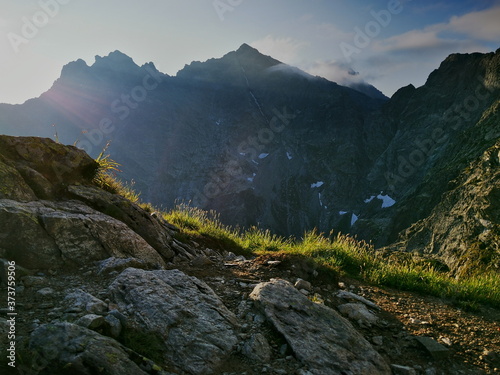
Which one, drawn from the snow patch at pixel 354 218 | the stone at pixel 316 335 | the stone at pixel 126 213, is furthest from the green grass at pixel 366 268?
the snow patch at pixel 354 218

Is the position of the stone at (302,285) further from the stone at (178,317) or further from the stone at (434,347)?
the stone at (178,317)

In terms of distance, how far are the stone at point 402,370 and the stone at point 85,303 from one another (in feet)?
13.6

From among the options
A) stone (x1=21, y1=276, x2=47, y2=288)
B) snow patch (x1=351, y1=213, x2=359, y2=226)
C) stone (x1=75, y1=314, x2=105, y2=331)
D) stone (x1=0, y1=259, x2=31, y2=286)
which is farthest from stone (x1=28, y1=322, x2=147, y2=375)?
snow patch (x1=351, y1=213, x2=359, y2=226)

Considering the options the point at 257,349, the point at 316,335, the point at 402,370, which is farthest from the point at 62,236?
the point at 402,370

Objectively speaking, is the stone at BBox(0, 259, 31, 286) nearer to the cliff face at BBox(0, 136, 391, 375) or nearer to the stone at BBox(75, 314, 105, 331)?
the cliff face at BBox(0, 136, 391, 375)

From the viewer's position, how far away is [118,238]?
675cm

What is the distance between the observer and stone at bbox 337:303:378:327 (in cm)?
583

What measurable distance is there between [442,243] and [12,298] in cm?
2823

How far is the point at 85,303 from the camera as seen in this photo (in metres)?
4.21

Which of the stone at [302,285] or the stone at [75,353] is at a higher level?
the stone at [75,353]

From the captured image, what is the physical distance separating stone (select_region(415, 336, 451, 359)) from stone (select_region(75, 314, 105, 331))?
4.90m

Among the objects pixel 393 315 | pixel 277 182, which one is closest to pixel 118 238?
pixel 393 315

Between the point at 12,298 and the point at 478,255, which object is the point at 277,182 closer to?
the point at 478,255

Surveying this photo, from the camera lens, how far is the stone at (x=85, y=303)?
4.08 metres
